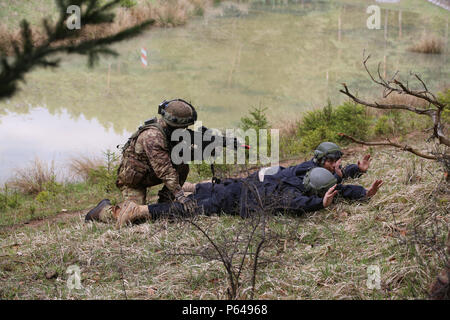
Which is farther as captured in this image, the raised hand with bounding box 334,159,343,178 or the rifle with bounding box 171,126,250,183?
the rifle with bounding box 171,126,250,183

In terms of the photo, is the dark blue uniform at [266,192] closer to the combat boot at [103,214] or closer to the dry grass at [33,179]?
the combat boot at [103,214]

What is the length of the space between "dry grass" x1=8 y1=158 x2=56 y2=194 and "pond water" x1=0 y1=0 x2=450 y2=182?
101 cm

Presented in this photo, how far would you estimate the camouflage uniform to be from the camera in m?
6.02

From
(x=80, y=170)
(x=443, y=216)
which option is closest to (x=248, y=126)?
(x=80, y=170)

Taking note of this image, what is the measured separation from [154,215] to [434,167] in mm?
3344

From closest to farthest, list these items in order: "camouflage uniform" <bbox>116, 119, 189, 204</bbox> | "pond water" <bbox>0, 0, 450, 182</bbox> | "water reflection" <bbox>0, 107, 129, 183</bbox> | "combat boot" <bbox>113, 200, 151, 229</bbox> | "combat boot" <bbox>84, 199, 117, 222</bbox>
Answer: "combat boot" <bbox>113, 200, 151, 229</bbox>, "camouflage uniform" <bbox>116, 119, 189, 204</bbox>, "combat boot" <bbox>84, 199, 117, 222</bbox>, "water reflection" <bbox>0, 107, 129, 183</bbox>, "pond water" <bbox>0, 0, 450, 182</bbox>

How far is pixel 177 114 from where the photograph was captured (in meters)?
6.08

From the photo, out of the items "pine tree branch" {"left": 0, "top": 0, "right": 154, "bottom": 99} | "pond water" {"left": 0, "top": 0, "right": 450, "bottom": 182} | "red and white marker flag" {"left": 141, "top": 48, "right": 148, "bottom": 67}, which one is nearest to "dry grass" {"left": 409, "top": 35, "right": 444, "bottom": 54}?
"pond water" {"left": 0, "top": 0, "right": 450, "bottom": 182}

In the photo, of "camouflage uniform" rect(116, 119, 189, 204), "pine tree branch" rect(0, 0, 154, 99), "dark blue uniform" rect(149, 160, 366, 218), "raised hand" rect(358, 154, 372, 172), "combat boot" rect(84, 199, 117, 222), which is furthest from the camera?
"raised hand" rect(358, 154, 372, 172)

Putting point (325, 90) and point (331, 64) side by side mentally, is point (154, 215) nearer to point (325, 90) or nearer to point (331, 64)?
point (325, 90)

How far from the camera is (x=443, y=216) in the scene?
15.7 feet

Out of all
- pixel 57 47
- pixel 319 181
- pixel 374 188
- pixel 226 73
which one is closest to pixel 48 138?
pixel 226 73

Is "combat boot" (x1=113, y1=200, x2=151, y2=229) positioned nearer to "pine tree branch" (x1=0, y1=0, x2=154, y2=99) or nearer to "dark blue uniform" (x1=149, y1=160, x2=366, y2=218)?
"dark blue uniform" (x1=149, y1=160, x2=366, y2=218)

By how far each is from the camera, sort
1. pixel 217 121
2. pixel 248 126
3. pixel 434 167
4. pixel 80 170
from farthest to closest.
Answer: pixel 217 121 < pixel 80 170 < pixel 248 126 < pixel 434 167
